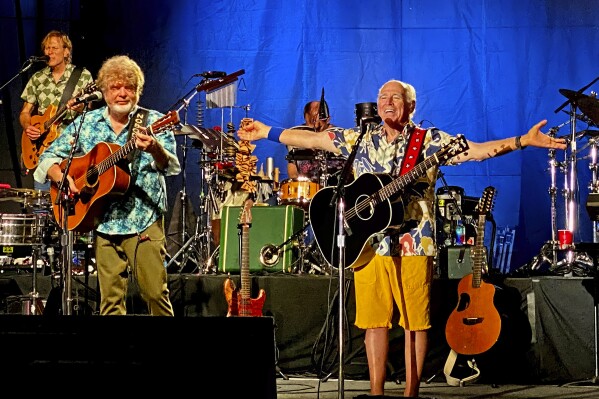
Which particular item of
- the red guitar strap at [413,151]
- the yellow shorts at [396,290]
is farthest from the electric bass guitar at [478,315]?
the red guitar strap at [413,151]

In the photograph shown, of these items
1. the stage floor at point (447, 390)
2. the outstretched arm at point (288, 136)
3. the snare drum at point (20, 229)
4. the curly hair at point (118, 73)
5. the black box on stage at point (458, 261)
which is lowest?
the stage floor at point (447, 390)

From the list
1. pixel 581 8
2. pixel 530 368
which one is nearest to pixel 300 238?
pixel 530 368

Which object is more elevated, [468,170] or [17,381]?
[468,170]

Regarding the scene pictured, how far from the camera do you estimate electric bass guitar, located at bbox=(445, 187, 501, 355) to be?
6637mm

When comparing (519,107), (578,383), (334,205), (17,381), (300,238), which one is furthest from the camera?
(519,107)

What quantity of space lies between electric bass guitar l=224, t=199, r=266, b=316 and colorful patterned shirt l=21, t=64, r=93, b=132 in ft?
8.32

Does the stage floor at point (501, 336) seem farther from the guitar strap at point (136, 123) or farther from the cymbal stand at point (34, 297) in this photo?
the guitar strap at point (136, 123)

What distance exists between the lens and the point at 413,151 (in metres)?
5.63

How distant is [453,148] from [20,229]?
188 inches

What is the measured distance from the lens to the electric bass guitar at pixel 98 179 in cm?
561

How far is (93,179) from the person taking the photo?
Answer: 580 centimetres

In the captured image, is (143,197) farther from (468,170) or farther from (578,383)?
(468,170)

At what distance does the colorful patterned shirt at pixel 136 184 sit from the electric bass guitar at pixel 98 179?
2.8 inches

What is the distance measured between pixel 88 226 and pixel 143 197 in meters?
0.42
